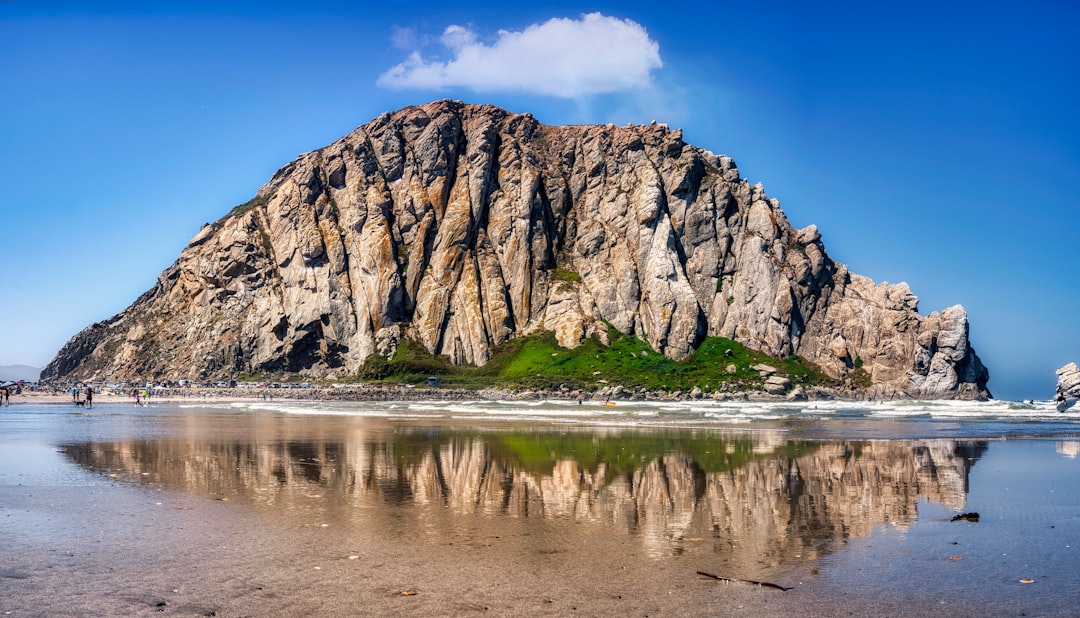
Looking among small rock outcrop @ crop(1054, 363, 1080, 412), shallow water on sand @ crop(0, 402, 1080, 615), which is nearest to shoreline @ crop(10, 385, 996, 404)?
small rock outcrop @ crop(1054, 363, 1080, 412)

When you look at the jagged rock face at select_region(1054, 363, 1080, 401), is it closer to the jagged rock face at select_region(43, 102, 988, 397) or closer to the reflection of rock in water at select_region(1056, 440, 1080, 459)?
the jagged rock face at select_region(43, 102, 988, 397)

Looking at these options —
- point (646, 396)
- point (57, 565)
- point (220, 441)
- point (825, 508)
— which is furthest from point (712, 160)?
point (57, 565)

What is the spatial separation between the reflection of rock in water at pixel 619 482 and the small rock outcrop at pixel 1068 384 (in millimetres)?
58398

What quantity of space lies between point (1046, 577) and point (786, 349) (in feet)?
315

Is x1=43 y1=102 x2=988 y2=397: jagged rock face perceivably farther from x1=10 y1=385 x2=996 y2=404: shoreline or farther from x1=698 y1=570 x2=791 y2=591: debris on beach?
x1=698 y1=570 x2=791 y2=591: debris on beach

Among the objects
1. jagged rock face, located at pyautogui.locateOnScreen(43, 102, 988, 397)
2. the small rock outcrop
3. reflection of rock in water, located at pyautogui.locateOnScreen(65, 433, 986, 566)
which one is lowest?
the small rock outcrop

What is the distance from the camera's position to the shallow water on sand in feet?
36.5

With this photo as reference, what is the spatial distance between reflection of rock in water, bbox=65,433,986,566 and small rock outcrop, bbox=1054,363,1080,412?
58398 mm

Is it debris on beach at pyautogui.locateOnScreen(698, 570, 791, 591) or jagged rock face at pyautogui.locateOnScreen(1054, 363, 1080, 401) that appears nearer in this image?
debris on beach at pyautogui.locateOnScreen(698, 570, 791, 591)

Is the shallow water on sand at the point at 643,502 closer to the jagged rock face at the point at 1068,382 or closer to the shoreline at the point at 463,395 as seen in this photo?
the jagged rock face at the point at 1068,382

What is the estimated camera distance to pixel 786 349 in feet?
339

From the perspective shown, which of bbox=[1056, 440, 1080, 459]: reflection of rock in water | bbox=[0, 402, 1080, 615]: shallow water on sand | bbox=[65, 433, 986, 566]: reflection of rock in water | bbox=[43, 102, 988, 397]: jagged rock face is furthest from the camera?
bbox=[43, 102, 988, 397]: jagged rock face

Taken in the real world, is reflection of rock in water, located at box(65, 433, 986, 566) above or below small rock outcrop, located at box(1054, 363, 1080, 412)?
above

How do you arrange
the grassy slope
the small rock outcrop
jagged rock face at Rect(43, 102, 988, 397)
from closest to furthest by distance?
1. the small rock outcrop
2. the grassy slope
3. jagged rock face at Rect(43, 102, 988, 397)
